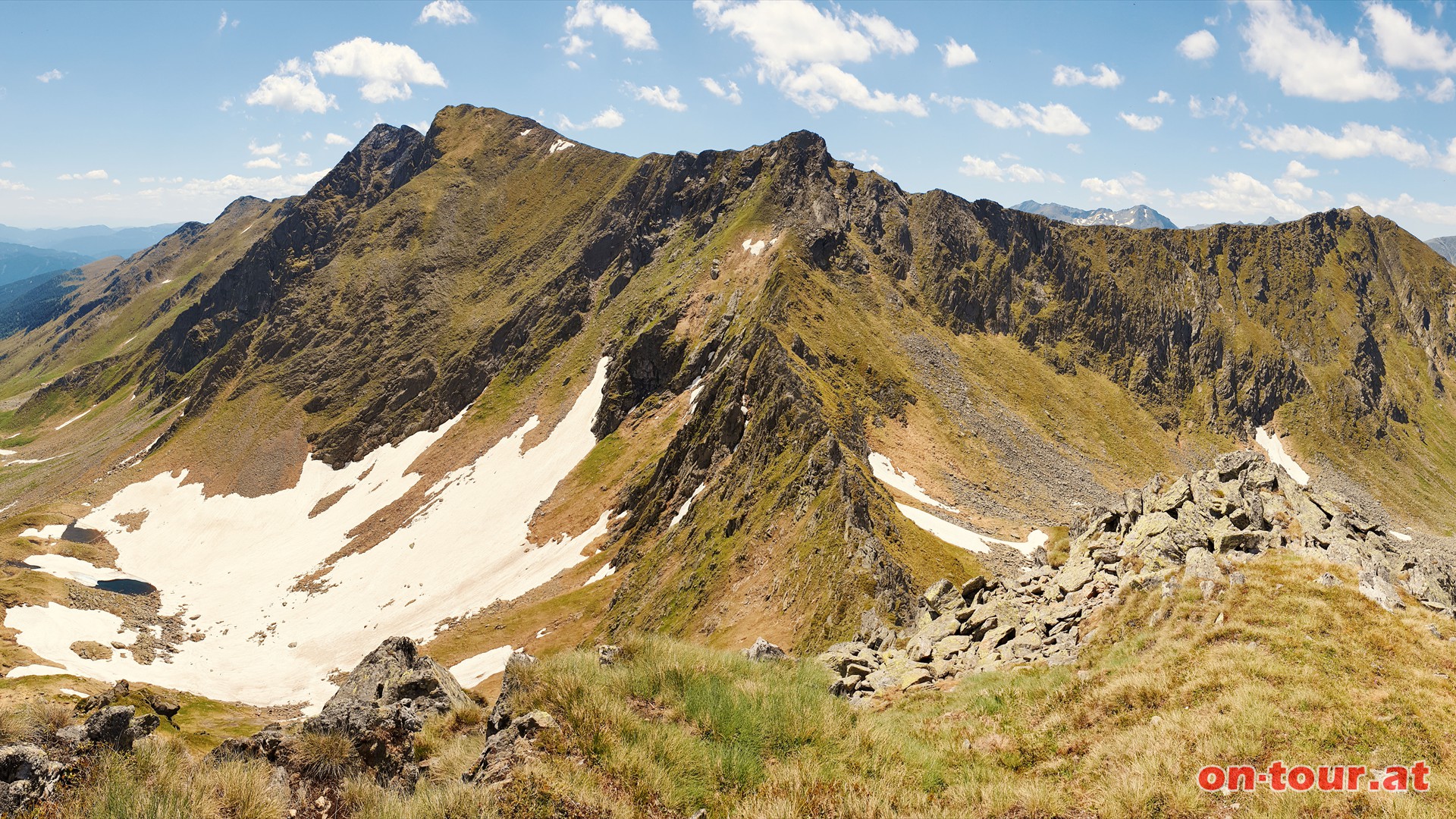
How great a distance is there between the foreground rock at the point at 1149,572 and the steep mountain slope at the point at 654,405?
31.6 feet

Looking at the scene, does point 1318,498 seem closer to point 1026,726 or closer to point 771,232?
point 1026,726

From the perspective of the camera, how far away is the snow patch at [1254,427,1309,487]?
128 m

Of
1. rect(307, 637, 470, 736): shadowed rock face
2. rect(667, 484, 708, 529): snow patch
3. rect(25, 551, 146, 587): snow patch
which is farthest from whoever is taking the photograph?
rect(25, 551, 146, 587): snow patch

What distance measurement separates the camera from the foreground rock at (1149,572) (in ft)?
53.9

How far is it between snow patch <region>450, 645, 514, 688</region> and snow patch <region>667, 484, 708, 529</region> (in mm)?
16515

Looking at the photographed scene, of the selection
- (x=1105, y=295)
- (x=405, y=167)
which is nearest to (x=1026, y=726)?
(x=1105, y=295)

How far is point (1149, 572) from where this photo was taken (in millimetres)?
17469

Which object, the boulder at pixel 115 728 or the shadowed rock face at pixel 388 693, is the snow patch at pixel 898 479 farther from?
the boulder at pixel 115 728

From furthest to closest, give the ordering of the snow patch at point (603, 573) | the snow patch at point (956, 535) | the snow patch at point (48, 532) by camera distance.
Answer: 1. the snow patch at point (48, 532)
2. the snow patch at point (603, 573)
3. the snow patch at point (956, 535)

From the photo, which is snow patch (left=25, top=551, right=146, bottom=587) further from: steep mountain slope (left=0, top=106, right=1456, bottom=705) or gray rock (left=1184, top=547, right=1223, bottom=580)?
gray rock (left=1184, top=547, right=1223, bottom=580)

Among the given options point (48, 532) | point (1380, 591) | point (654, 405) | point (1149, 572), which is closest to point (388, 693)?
point (1149, 572)

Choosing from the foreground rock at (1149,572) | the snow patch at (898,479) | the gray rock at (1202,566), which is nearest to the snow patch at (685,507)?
the snow patch at (898,479)

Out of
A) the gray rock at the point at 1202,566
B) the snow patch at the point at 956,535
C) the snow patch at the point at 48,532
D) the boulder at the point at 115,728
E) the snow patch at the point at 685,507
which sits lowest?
the snow patch at the point at 48,532

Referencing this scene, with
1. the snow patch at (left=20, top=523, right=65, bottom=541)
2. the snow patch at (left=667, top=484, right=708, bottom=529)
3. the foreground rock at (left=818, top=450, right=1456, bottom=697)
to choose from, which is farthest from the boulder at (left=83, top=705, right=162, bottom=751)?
the snow patch at (left=20, top=523, right=65, bottom=541)
